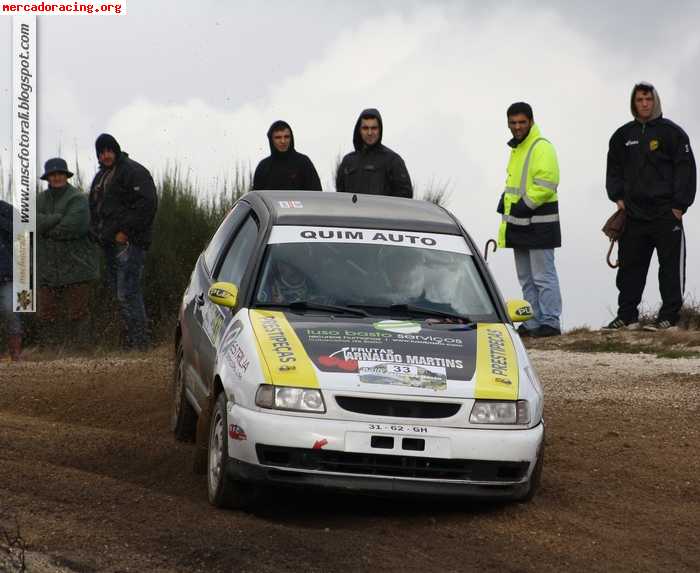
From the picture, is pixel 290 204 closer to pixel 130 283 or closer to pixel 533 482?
pixel 533 482

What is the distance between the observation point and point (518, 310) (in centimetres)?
891

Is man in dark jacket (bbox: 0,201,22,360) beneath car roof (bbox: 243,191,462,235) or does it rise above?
beneath

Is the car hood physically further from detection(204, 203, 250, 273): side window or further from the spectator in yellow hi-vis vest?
the spectator in yellow hi-vis vest

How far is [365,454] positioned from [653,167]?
9001 millimetres

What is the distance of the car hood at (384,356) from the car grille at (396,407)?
2.1 inches

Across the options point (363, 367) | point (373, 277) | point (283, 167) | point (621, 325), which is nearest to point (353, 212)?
→ point (373, 277)

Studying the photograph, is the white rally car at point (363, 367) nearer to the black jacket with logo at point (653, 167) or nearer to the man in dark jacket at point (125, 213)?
the man in dark jacket at point (125, 213)

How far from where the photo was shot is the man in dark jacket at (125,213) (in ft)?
52.0

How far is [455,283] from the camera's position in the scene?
8953mm

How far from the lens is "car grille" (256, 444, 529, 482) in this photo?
24.9ft

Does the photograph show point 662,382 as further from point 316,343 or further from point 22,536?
point 22,536

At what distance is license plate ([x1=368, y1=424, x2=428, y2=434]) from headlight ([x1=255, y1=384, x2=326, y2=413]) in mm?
272

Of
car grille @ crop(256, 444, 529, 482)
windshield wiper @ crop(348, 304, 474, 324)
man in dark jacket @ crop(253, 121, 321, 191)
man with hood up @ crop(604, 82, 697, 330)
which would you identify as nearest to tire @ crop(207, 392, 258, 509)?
A: car grille @ crop(256, 444, 529, 482)

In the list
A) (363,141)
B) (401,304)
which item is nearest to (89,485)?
(401,304)
